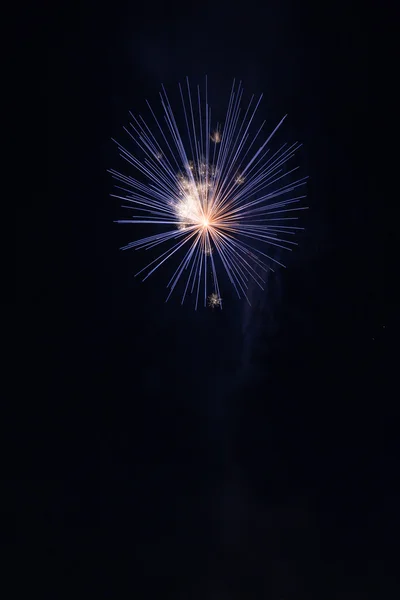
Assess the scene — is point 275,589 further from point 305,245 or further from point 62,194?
point 62,194

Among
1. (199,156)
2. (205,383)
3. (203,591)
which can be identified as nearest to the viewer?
(199,156)

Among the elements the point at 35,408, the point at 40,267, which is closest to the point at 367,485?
the point at 35,408

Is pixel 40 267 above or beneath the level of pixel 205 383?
above

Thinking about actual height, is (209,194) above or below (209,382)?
above
